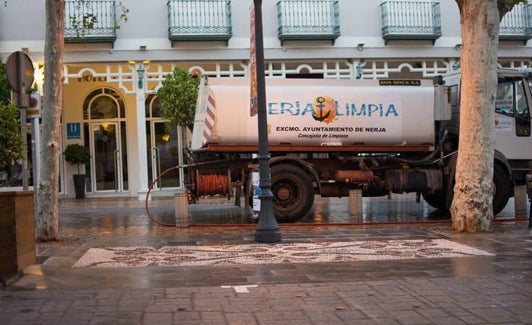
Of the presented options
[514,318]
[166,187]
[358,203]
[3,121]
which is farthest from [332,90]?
[166,187]

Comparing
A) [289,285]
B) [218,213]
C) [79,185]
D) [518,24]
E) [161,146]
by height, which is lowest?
[289,285]

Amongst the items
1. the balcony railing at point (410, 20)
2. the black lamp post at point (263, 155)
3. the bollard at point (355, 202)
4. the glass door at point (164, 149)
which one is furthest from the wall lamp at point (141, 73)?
the black lamp post at point (263, 155)

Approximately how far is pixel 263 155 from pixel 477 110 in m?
4.01

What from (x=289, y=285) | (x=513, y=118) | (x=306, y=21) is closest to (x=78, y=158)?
(x=306, y=21)

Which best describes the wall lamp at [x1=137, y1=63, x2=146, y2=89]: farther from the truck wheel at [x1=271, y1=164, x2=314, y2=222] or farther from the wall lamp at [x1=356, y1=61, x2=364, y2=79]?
the truck wheel at [x1=271, y1=164, x2=314, y2=222]

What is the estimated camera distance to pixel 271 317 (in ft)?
18.9

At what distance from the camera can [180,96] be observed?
18734mm

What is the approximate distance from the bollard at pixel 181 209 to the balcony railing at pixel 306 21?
921 centimetres

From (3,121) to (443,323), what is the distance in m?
6.48

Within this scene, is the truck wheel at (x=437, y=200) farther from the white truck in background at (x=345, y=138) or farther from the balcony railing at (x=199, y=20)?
the balcony railing at (x=199, y=20)

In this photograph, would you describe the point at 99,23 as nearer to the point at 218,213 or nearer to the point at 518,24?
the point at 218,213

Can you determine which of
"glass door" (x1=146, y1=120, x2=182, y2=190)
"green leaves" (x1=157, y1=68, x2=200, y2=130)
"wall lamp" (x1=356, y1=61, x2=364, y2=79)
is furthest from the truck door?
"glass door" (x1=146, y1=120, x2=182, y2=190)

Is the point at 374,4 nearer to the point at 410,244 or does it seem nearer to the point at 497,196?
the point at 497,196

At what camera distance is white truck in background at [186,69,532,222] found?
12.9m
